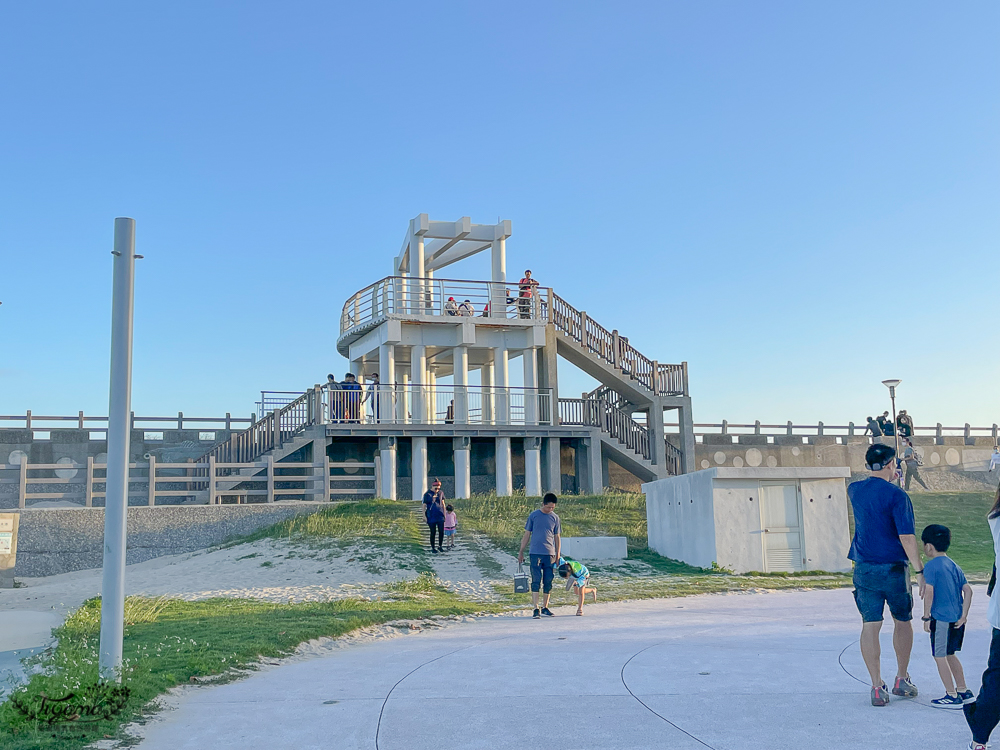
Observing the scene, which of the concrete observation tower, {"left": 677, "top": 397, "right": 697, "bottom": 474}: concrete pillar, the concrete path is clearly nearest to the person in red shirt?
the concrete observation tower

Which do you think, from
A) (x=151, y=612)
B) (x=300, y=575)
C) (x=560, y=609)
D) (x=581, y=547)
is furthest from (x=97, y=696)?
(x=581, y=547)

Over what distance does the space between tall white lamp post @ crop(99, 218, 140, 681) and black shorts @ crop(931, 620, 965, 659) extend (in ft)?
18.1

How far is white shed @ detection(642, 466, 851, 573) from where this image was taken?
17.7 m

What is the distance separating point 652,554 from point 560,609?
740 centimetres

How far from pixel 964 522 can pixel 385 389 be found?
53.6 ft

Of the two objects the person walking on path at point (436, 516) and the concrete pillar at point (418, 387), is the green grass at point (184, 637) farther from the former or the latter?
the concrete pillar at point (418, 387)

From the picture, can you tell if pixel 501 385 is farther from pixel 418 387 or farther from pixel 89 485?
pixel 89 485

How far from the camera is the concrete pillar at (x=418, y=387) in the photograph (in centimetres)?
2777

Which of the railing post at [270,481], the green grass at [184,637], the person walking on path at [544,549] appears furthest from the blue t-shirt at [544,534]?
the railing post at [270,481]

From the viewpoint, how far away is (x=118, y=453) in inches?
275

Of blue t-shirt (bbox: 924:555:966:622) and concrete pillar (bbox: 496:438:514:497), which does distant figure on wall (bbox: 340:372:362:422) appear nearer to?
concrete pillar (bbox: 496:438:514:497)

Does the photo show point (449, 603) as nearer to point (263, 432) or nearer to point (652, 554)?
point (652, 554)

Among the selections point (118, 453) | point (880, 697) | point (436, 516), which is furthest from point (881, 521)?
point (436, 516)

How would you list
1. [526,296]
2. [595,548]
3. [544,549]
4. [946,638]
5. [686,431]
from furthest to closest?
[686,431] → [526,296] → [595,548] → [544,549] → [946,638]
